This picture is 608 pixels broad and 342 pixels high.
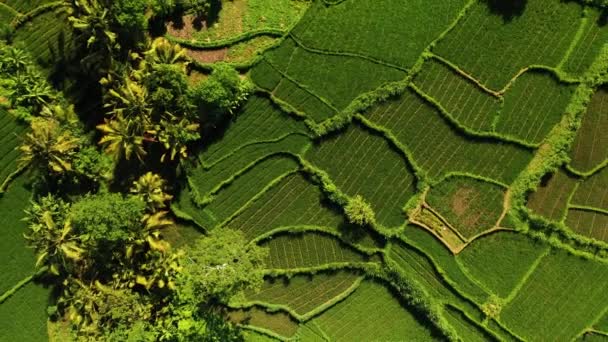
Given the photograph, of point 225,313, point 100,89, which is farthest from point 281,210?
point 100,89

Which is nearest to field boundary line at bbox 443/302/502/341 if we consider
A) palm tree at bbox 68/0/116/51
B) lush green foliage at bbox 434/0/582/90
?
lush green foliage at bbox 434/0/582/90

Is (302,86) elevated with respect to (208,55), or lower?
elevated

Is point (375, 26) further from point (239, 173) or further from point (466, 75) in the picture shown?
point (239, 173)

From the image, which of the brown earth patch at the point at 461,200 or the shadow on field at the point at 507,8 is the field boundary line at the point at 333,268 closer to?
the brown earth patch at the point at 461,200

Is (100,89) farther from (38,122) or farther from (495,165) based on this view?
(495,165)

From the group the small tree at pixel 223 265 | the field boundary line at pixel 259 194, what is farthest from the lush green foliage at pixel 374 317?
A: the field boundary line at pixel 259 194

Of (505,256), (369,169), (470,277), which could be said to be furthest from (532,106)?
(470,277)

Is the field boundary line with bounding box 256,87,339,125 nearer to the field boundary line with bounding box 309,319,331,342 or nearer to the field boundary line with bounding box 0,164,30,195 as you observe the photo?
the field boundary line with bounding box 309,319,331,342
